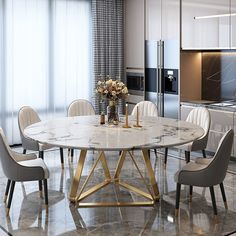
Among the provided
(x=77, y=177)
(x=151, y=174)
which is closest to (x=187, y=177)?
(x=151, y=174)

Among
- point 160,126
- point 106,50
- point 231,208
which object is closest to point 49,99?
point 106,50

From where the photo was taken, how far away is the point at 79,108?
6.25 m

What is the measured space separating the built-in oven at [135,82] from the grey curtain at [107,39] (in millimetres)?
245

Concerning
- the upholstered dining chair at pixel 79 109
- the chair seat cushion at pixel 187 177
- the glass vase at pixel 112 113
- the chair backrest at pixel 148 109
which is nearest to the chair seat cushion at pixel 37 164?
the glass vase at pixel 112 113

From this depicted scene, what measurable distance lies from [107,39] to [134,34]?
512mm

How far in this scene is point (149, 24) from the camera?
23.8 ft

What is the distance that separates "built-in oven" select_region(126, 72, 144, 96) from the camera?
752 cm

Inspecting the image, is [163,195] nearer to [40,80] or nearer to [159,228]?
[159,228]

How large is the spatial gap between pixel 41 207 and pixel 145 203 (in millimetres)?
1066

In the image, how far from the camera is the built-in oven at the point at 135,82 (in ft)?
24.7

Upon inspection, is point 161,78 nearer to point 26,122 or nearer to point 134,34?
point 134,34

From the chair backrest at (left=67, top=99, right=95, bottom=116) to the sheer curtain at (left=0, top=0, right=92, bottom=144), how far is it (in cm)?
125

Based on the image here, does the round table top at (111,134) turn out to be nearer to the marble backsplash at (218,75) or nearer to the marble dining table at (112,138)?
the marble dining table at (112,138)

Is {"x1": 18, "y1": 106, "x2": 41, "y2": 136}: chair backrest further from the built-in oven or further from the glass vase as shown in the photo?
the built-in oven
